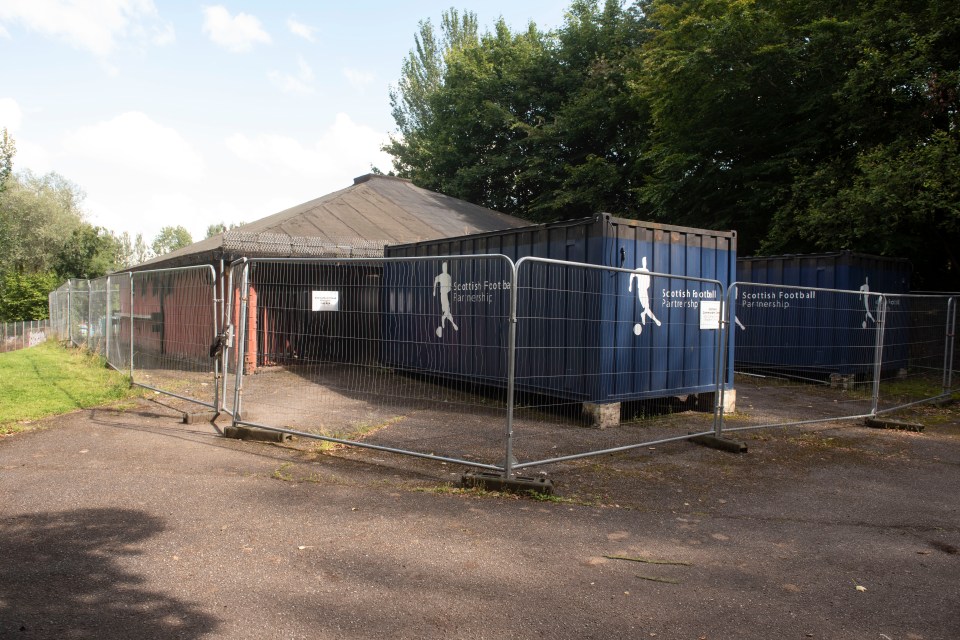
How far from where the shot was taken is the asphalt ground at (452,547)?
A: 10.0ft

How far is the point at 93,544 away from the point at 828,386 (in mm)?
13040

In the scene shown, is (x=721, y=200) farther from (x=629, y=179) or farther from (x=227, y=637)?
(x=227, y=637)

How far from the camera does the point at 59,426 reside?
7398 mm

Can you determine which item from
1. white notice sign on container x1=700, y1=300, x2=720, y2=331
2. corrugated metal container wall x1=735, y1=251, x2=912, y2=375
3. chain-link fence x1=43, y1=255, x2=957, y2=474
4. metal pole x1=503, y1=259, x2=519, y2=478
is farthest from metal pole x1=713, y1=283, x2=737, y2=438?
corrugated metal container wall x1=735, y1=251, x2=912, y2=375

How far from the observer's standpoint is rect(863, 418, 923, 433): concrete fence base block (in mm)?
8375

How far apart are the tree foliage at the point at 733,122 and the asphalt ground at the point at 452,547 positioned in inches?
450

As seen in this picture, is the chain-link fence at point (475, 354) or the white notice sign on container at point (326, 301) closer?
the white notice sign on container at point (326, 301)

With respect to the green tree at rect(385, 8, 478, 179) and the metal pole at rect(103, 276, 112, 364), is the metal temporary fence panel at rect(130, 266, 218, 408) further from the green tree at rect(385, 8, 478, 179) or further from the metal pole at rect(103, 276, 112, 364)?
the green tree at rect(385, 8, 478, 179)

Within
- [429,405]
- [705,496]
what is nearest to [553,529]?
[705,496]

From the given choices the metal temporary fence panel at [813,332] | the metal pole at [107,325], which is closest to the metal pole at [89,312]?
the metal pole at [107,325]

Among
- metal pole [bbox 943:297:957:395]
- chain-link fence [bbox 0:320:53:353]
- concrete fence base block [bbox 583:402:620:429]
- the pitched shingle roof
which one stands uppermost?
the pitched shingle roof

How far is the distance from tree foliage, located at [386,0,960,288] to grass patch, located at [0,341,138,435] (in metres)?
16.1

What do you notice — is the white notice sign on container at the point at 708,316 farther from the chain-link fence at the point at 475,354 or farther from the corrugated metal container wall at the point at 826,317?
the corrugated metal container wall at the point at 826,317

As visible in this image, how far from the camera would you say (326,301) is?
668 cm
